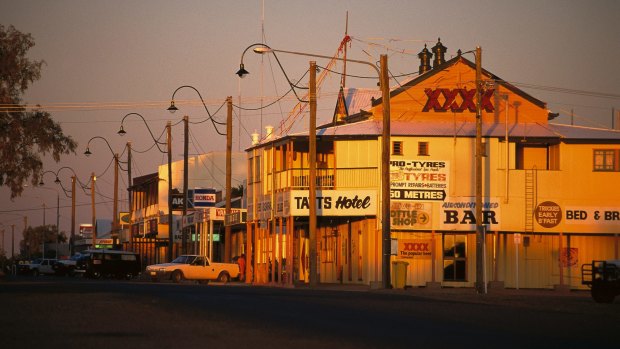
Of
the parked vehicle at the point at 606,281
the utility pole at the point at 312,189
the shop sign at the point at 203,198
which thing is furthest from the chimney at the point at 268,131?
the parked vehicle at the point at 606,281

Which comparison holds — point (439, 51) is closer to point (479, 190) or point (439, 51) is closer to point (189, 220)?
point (189, 220)

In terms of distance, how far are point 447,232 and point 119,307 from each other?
3077cm

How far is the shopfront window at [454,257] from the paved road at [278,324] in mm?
23422

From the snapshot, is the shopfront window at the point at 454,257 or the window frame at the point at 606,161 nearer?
the shopfront window at the point at 454,257

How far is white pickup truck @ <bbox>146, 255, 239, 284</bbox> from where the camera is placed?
178ft

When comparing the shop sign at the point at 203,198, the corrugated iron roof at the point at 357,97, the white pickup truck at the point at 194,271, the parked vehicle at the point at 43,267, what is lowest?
the parked vehicle at the point at 43,267

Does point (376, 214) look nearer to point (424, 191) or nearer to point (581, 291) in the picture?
point (424, 191)

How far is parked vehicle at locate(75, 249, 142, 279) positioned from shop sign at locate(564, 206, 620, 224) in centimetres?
2632

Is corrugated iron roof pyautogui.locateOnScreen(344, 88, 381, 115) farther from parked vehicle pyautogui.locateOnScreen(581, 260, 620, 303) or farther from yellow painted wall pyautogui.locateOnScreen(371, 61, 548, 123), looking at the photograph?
parked vehicle pyautogui.locateOnScreen(581, 260, 620, 303)

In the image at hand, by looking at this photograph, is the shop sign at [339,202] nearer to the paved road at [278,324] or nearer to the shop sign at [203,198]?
the shop sign at [203,198]

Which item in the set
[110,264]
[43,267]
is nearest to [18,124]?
[110,264]

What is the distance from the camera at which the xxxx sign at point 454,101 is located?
5456 centimetres

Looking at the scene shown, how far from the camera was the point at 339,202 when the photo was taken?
5156 centimetres

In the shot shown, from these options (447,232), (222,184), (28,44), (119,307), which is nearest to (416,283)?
(447,232)
